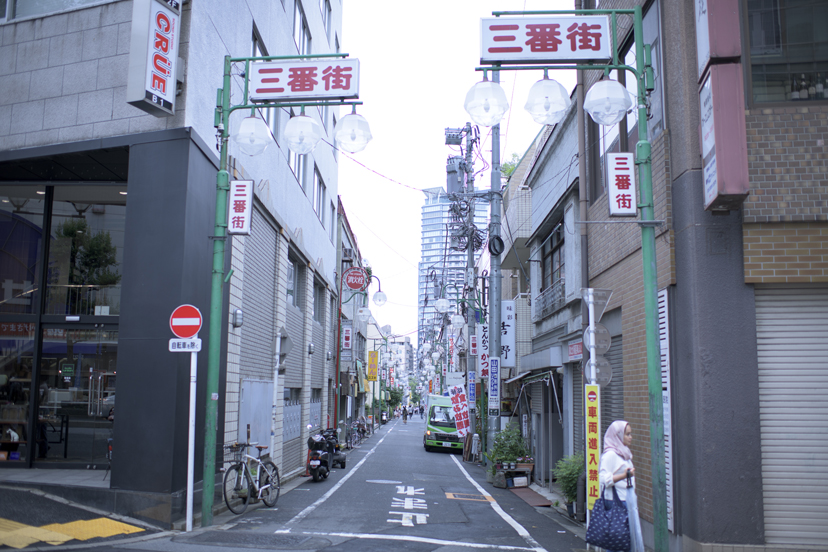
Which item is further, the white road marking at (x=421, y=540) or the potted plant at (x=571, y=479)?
the potted plant at (x=571, y=479)

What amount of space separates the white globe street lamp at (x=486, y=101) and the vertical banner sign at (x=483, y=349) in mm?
15130

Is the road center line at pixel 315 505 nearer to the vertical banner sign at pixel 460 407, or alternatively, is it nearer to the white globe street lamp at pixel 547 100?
the vertical banner sign at pixel 460 407

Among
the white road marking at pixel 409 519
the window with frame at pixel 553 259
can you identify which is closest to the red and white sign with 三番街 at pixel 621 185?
the white road marking at pixel 409 519

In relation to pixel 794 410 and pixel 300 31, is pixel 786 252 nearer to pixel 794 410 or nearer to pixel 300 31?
pixel 794 410

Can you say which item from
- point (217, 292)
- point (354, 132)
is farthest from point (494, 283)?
point (354, 132)

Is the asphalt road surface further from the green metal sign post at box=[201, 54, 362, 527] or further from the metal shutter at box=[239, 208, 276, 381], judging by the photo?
the metal shutter at box=[239, 208, 276, 381]

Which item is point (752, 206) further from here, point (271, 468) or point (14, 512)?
point (14, 512)

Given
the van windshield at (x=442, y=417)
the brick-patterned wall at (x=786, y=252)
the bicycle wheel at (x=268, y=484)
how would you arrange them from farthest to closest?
the van windshield at (x=442, y=417), the bicycle wheel at (x=268, y=484), the brick-patterned wall at (x=786, y=252)

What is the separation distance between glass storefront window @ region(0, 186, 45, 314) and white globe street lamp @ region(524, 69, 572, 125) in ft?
31.1

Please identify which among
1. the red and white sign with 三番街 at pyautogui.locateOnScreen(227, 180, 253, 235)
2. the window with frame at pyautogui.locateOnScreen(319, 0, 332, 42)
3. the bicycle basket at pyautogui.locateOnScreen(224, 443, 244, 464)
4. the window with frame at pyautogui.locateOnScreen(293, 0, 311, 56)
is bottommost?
the bicycle basket at pyautogui.locateOnScreen(224, 443, 244, 464)

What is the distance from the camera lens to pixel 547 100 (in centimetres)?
783

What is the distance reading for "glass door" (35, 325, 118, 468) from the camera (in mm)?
11242

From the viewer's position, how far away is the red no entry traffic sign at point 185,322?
29.4ft

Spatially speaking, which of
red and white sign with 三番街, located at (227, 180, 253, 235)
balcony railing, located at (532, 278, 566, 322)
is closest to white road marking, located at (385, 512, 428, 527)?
red and white sign with 三番街, located at (227, 180, 253, 235)
